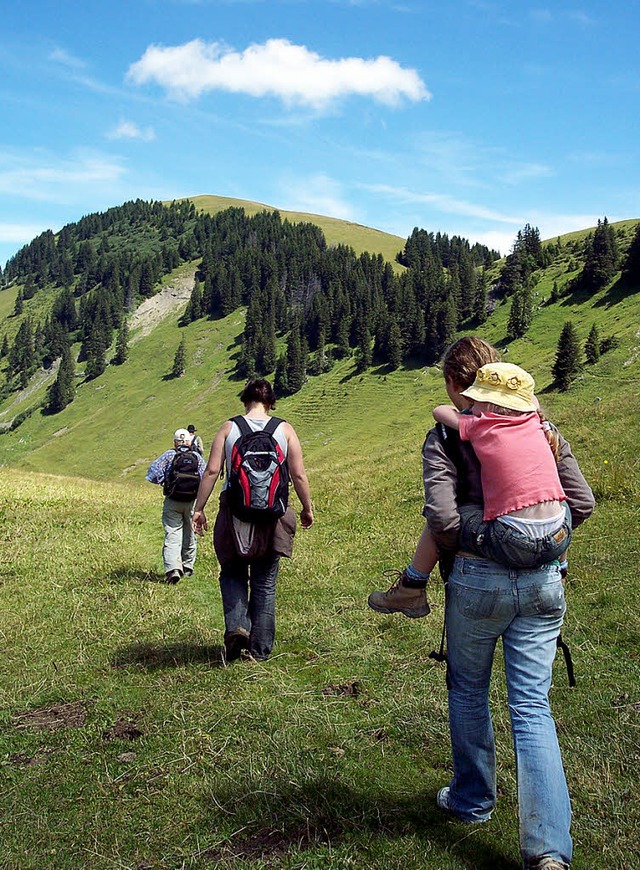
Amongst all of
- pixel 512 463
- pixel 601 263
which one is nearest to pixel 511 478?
pixel 512 463

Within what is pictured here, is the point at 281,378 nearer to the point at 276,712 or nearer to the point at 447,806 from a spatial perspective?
the point at 276,712

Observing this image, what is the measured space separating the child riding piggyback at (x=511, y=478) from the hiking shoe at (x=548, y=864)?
140 cm

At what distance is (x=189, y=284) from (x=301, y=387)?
9532cm

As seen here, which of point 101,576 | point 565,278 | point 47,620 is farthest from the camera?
point 565,278

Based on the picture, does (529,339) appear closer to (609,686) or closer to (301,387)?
(301,387)

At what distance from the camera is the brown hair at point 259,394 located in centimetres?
698

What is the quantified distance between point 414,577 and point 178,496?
777 centimetres

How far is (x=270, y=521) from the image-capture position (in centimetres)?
671

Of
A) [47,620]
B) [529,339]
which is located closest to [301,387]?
[529,339]

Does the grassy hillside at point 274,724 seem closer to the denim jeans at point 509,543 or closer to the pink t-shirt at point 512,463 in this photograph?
the denim jeans at point 509,543

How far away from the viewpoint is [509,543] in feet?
11.3

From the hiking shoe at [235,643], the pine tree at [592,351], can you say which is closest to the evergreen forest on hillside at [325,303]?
the pine tree at [592,351]

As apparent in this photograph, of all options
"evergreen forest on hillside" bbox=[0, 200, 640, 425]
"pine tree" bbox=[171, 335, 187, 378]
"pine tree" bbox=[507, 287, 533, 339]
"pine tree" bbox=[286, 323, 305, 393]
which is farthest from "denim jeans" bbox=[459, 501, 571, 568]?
"pine tree" bbox=[171, 335, 187, 378]

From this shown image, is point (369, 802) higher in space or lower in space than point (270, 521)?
lower
